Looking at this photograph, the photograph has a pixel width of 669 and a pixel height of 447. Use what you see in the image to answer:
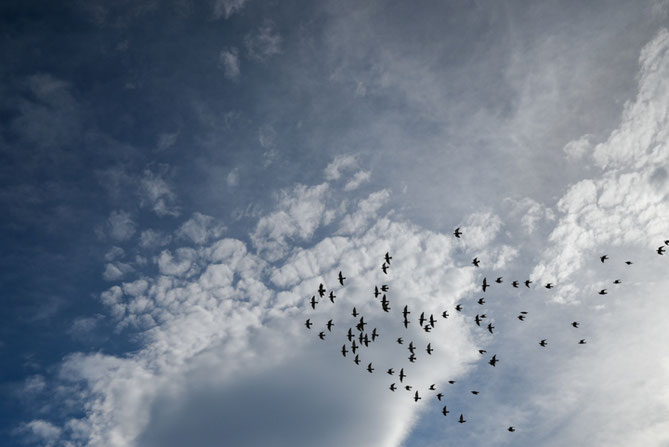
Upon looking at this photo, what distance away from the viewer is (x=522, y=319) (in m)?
55.9

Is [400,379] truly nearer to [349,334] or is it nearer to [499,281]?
[349,334]

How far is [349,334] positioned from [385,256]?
1550cm

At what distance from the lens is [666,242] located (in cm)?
4866

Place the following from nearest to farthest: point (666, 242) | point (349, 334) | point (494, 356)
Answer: point (666, 242) → point (494, 356) → point (349, 334)

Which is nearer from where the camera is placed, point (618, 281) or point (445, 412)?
point (618, 281)

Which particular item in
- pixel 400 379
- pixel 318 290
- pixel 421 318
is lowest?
pixel 400 379

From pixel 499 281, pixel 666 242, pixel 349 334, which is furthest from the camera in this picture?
pixel 349 334

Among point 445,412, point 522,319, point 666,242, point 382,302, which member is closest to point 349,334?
point 382,302

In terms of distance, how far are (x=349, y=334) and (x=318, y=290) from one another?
36.5ft

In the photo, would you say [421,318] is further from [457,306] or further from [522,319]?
[522,319]

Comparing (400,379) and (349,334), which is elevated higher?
(349,334)

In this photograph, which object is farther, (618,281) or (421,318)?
(421,318)

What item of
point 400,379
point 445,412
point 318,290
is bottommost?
point 445,412

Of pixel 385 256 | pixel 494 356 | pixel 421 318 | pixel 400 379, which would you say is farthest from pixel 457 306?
pixel 400 379
